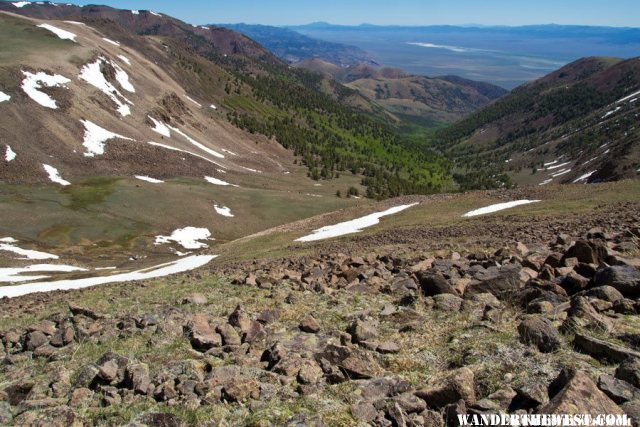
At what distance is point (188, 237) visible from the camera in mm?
67625

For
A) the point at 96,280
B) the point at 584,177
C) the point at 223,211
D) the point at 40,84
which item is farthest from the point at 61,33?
the point at 584,177

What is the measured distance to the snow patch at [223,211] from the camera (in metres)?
77.8

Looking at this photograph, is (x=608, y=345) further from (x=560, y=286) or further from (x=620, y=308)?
(x=560, y=286)

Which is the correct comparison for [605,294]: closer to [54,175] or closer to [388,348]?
[388,348]

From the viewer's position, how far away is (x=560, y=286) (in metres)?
13.4

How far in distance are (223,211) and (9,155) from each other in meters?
36.6

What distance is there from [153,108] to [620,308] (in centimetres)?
13196

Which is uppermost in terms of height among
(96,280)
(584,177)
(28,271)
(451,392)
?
(451,392)

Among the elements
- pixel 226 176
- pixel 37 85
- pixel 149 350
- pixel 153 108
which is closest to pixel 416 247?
pixel 149 350

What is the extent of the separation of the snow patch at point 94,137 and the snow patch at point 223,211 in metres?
30.5

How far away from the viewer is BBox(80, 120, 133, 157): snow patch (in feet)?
300

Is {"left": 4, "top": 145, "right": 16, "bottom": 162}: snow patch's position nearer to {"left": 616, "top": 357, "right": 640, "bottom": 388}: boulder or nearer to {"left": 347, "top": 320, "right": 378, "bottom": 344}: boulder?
{"left": 347, "top": 320, "right": 378, "bottom": 344}: boulder

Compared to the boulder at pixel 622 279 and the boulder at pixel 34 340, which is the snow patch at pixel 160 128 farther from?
the boulder at pixel 622 279

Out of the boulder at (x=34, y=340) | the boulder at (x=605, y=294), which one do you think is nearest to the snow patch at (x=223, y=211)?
the boulder at (x=34, y=340)
